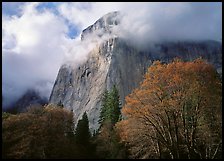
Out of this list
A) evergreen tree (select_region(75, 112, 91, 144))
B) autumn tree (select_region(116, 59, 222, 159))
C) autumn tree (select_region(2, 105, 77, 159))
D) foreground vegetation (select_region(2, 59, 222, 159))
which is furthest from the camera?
evergreen tree (select_region(75, 112, 91, 144))

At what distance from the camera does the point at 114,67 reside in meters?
111

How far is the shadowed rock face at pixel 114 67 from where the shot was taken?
10850 cm

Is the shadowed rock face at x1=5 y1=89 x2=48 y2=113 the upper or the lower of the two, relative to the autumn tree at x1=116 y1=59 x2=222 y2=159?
upper

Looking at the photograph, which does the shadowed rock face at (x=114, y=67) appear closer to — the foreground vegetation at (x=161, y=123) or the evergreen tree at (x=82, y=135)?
the evergreen tree at (x=82, y=135)

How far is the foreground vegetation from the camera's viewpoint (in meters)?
28.9

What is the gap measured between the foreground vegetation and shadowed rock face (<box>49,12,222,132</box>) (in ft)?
197

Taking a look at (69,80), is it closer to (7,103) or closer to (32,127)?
(7,103)

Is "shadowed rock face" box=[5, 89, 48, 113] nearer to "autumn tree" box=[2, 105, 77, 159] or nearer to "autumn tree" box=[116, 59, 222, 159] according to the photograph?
"autumn tree" box=[2, 105, 77, 159]

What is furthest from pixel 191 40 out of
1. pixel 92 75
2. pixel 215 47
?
pixel 92 75

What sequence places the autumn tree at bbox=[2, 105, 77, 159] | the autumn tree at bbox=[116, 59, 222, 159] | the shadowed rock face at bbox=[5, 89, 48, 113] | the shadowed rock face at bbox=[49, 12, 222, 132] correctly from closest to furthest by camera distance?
the autumn tree at bbox=[116, 59, 222, 159] < the autumn tree at bbox=[2, 105, 77, 159] < the shadowed rock face at bbox=[49, 12, 222, 132] < the shadowed rock face at bbox=[5, 89, 48, 113]

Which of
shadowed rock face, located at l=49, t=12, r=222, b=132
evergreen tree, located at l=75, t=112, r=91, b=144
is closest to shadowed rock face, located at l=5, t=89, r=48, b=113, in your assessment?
shadowed rock face, located at l=49, t=12, r=222, b=132

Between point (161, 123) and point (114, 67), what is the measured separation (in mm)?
79703

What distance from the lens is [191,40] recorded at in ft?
411

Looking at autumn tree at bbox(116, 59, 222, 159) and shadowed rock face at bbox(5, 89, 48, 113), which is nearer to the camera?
autumn tree at bbox(116, 59, 222, 159)
